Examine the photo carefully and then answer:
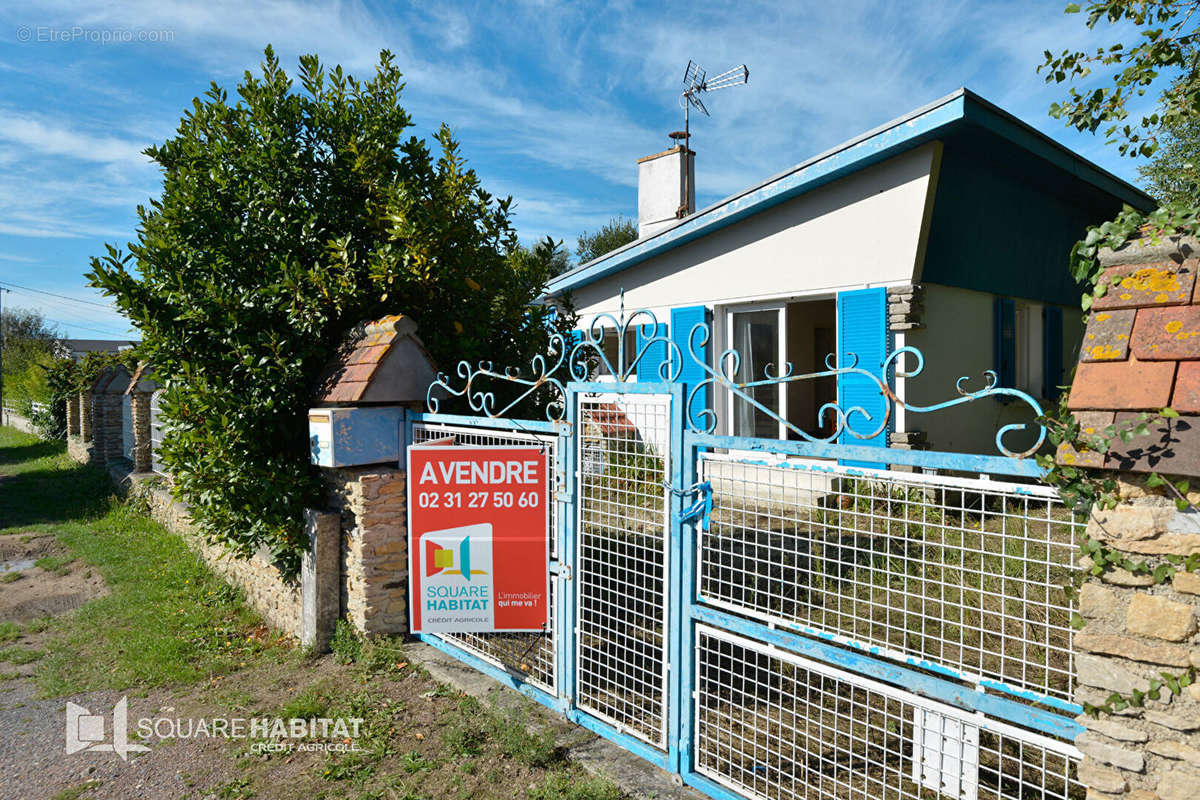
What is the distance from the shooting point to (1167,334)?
1970 millimetres

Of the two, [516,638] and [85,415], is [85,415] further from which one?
[516,638]

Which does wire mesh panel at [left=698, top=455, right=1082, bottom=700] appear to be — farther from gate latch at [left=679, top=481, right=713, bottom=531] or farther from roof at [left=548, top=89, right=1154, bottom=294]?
roof at [left=548, top=89, right=1154, bottom=294]

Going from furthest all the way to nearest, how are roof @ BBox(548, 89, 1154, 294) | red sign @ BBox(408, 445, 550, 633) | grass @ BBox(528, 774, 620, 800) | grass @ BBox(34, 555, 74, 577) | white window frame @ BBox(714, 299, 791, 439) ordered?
white window frame @ BBox(714, 299, 791, 439) → grass @ BBox(34, 555, 74, 577) → roof @ BBox(548, 89, 1154, 294) → red sign @ BBox(408, 445, 550, 633) → grass @ BBox(528, 774, 620, 800)

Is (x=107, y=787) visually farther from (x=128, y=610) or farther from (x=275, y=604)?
(x=128, y=610)

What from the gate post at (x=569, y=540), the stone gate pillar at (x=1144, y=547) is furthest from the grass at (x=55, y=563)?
the stone gate pillar at (x=1144, y=547)

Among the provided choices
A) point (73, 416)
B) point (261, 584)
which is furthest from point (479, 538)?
point (73, 416)

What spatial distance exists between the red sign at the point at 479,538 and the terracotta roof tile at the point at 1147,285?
8.59ft

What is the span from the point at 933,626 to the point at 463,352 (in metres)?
3.65

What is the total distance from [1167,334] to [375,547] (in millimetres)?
4316

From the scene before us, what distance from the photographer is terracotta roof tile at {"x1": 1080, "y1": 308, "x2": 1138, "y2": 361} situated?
2047 mm

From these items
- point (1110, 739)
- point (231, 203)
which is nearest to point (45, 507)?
point (231, 203)

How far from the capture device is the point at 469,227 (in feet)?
17.3

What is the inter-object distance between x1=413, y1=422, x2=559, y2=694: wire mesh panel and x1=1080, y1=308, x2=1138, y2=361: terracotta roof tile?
2.48 meters

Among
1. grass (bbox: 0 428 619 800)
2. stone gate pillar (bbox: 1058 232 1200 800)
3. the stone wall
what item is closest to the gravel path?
grass (bbox: 0 428 619 800)
